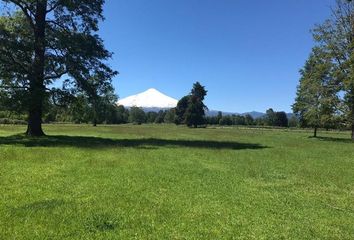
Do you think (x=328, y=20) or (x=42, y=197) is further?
(x=328, y=20)

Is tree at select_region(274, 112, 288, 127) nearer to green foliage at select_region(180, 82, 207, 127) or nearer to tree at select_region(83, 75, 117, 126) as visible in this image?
green foliage at select_region(180, 82, 207, 127)

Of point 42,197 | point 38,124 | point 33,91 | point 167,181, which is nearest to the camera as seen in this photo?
point 42,197

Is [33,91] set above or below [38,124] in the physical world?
above

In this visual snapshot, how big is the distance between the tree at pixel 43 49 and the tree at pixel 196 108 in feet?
353

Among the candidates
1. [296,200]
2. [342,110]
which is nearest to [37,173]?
[296,200]

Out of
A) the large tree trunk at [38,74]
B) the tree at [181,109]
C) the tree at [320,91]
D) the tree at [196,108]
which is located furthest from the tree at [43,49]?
the tree at [181,109]

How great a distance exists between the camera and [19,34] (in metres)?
36.1

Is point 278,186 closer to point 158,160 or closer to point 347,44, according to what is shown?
point 158,160

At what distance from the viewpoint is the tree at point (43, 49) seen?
34312 mm

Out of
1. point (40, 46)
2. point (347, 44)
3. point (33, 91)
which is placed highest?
point (347, 44)

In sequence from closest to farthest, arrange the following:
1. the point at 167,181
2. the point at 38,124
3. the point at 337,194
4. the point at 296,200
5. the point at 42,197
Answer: the point at 42,197
the point at 296,200
the point at 337,194
the point at 167,181
the point at 38,124

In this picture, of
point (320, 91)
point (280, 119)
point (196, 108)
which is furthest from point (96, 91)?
point (280, 119)

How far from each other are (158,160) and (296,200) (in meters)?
10.4

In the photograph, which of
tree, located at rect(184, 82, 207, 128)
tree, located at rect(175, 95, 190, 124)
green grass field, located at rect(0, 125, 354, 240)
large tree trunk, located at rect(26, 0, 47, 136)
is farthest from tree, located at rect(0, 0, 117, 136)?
tree, located at rect(175, 95, 190, 124)
